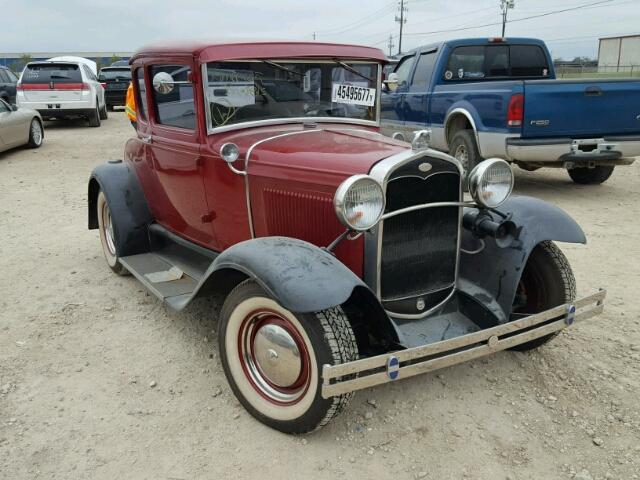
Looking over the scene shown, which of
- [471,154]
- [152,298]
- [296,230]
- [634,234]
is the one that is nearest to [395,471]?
[296,230]

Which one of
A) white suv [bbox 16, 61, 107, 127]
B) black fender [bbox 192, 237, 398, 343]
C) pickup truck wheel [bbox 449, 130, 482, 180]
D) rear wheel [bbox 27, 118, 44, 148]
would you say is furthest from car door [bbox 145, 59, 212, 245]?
white suv [bbox 16, 61, 107, 127]

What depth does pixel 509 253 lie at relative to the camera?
318 cm

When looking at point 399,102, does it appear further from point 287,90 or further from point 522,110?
point 287,90

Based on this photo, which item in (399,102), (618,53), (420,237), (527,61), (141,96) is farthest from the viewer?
(618,53)

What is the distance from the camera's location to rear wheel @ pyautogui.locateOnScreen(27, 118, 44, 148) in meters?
11.3

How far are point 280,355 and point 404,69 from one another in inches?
295

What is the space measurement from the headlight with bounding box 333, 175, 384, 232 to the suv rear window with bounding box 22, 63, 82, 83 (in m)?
13.1

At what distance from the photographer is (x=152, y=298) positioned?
4.33 metres

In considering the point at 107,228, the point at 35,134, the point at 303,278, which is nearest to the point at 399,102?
the point at 107,228

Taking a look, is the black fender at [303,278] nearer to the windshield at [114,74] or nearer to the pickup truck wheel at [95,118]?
the pickup truck wheel at [95,118]

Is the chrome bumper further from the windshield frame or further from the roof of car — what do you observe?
the roof of car

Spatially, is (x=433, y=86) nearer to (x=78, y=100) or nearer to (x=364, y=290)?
(x=364, y=290)

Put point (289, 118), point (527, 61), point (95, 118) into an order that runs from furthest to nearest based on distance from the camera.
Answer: point (95, 118) → point (527, 61) → point (289, 118)

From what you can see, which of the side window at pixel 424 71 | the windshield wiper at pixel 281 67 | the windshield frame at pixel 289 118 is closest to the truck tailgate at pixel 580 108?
the side window at pixel 424 71
